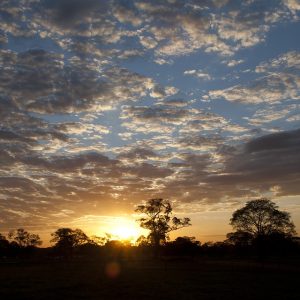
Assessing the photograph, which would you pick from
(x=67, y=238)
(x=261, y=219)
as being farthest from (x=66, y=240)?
(x=261, y=219)

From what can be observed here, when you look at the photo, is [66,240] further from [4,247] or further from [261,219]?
[261,219]

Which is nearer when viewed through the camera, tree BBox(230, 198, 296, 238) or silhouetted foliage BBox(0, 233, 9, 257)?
tree BBox(230, 198, 296, 238)

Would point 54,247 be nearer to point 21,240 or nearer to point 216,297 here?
point 21,240

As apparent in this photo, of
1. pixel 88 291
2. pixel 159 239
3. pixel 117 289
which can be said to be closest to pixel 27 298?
pixel 88 291

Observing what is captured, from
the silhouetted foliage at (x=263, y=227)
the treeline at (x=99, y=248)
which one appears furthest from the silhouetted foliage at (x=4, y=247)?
the silhouetted foliage at (x=263, y=227)

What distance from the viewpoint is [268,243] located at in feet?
266

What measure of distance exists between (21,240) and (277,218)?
115412 millimetres

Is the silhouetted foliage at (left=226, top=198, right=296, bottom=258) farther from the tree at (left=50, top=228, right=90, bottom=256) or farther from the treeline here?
the tree at (left=50, top=228, right=90, bottom=256)

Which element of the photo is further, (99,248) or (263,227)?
(99,248)

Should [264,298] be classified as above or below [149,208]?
below

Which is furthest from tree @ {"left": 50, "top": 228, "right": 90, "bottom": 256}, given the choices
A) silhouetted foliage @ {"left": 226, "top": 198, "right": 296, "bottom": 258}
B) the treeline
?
silhouetted foliage @ {"left": 226, "top": 198, "right": 296, "bottom": 258}

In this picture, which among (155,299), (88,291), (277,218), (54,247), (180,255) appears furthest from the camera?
(54,247)

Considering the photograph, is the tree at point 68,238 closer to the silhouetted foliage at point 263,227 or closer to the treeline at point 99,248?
the treeline at point 99,248

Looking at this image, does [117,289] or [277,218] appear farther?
[277,218]
